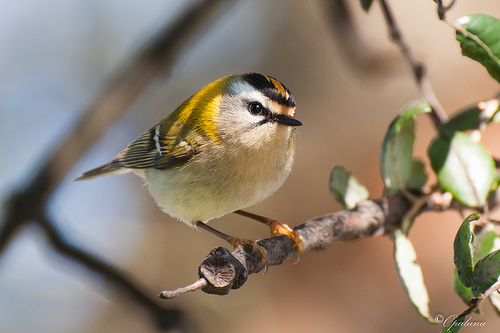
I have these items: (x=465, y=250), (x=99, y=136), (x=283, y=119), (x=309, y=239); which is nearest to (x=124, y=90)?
(x=99, y=136)

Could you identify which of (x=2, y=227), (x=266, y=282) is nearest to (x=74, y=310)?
(x=266, y=282)

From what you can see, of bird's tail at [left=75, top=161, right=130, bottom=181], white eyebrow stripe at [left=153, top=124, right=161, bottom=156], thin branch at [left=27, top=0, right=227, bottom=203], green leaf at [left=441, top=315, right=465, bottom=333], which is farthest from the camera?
bird's tail at [left=75, top=161, right=130, bottom=181]

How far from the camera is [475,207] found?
3.72ft

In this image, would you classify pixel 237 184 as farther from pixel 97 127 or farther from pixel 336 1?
pixel 336 1

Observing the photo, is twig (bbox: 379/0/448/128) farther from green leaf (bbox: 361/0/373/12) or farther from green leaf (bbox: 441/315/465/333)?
green leaf (bbox: 441/315/465/333)

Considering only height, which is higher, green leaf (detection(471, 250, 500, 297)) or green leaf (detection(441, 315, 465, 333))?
green leaf (detection(471, 250, 500, 297))

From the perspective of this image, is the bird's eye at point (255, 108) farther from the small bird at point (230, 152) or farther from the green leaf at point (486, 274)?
the green leaf at point (486, 274)

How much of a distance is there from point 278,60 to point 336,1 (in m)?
1.51

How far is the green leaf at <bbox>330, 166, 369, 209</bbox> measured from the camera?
4.48 feet

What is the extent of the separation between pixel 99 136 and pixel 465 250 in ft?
3.70

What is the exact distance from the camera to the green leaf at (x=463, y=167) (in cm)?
113

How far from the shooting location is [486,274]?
78 cm

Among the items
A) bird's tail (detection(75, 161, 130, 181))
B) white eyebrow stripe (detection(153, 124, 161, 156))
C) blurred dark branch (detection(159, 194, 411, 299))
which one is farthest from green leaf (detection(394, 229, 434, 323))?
bird's tail (detection(75, 161, 130, 181))

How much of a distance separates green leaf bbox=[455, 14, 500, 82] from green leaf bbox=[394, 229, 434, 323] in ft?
1.49
